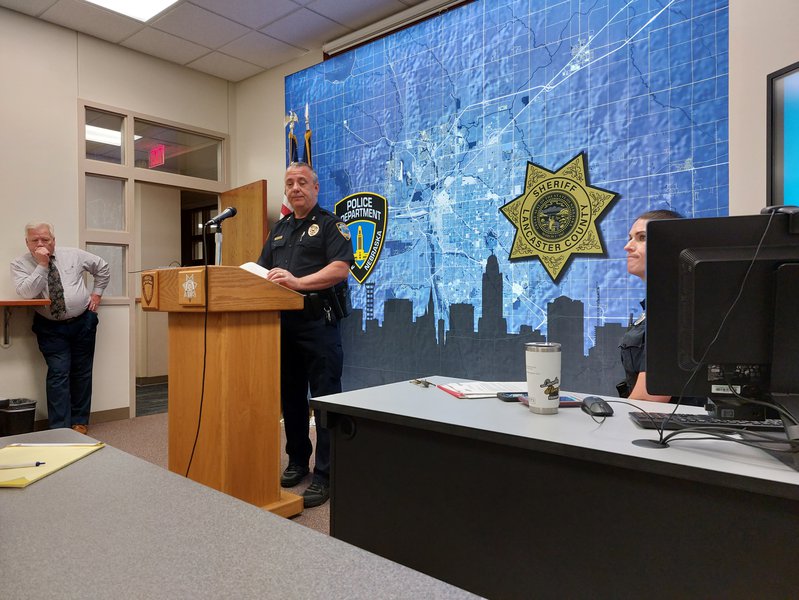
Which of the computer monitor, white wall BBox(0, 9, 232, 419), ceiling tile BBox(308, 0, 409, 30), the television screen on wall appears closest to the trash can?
white wall BBox(0, 9, 232, 419)

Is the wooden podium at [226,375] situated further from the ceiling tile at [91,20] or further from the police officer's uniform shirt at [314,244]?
the ceiling tile at [91,20]

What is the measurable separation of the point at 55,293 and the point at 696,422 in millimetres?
3985

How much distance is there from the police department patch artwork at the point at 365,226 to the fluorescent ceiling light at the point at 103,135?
6.81 ft

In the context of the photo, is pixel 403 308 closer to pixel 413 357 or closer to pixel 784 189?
pixel 413 357

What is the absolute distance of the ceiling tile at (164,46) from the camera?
4.16 metres

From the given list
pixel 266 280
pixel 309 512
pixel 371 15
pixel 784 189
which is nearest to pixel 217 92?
pixel 371 15

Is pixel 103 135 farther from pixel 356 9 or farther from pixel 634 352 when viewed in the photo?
pixel 634 352

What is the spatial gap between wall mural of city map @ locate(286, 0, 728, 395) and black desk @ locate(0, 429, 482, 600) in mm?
2530

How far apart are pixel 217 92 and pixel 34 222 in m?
2.06

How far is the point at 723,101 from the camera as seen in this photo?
2465mm

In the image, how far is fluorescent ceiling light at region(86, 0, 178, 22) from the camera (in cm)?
369

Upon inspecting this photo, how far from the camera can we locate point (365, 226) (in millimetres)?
3902

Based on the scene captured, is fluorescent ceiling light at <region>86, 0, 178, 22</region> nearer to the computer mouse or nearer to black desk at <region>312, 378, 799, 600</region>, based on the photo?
black desk at <region>312, 378, 799, 600</region>

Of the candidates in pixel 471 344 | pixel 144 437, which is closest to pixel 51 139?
pixel 144 437
